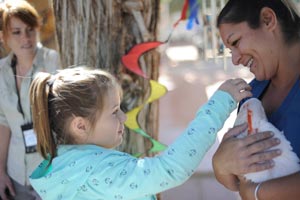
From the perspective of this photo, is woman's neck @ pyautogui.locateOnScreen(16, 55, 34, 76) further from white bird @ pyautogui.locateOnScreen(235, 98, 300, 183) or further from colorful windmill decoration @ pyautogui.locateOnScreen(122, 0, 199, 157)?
white bird @ pyautogui.locateOnScreen(235, 98, 300, 183)

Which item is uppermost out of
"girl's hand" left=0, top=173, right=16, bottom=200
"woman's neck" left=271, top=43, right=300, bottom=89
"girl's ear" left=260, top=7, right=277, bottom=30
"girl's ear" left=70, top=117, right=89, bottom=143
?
"girl's ear" left=260, top=7, right=277, bottom=30

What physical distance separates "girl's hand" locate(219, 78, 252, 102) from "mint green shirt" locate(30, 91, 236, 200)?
17 mm

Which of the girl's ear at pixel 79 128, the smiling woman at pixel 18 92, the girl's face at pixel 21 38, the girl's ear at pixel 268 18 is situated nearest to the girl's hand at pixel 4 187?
the smiling woman at pixel 18 92

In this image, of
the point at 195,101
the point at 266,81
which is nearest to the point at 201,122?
the point at 266,81

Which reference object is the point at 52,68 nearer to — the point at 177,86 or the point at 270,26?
the point at 270,26

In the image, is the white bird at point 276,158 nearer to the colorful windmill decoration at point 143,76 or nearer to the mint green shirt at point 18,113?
the colorful windmill decoration at point 143,76

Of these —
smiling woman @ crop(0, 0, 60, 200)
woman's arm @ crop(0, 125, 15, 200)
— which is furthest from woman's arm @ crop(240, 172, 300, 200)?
woman's arm @ crop(0, 125, 15, 200)

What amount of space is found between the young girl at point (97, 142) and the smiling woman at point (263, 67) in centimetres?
10

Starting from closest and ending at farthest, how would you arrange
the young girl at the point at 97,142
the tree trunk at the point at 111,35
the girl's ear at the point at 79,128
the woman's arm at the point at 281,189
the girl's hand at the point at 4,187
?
the woman's arm at the point at 281,189 → the young girl at the point at 97,142 → the girl's ear at the point at 79,128 → the tree trunk at the point at 111,35 → the girl's hand at the point at 4,187

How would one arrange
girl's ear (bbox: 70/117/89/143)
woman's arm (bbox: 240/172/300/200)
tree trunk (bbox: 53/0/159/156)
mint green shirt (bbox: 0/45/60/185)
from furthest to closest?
mint green shirt (bbox: 0/45/60/185) < tree trunk (bbox: 53/0/159/156) < girl's ear (bbox: 70/117/89/143) < woman's arm (bbox: 240/172/300/200)

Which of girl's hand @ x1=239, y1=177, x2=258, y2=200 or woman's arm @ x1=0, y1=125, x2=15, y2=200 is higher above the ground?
girl's hand @ x1=239, y1=177, x2=258, y2=200

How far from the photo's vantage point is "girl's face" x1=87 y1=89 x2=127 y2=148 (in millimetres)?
1599

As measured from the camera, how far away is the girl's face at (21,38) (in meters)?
3.05

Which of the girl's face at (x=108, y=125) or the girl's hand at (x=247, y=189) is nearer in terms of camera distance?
the girl's hand at (x=247, y=189)
